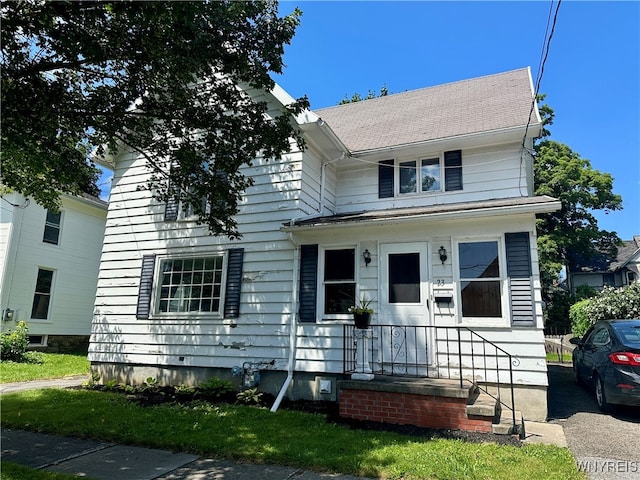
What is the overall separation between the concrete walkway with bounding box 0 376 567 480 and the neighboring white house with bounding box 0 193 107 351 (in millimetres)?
9911

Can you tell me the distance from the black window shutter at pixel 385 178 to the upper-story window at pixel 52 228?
41.0 ft

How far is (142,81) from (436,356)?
6681 millimetres

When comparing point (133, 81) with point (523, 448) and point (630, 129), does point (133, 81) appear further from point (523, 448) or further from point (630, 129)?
point (630, 129)

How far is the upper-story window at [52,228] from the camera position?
1492 centimetres

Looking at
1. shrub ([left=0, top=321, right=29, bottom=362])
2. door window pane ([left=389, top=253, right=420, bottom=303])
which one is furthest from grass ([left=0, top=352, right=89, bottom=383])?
door window pane ([left=389, top=253, right=420, bottom=303])

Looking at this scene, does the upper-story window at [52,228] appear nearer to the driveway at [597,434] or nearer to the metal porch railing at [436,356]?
the metal porch railing at [436,356]

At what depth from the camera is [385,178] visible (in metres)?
9.61

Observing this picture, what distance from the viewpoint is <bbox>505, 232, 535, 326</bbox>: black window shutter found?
21.7ft

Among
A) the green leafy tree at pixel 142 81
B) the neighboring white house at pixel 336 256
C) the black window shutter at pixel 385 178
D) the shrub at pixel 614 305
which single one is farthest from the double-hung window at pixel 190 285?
the shrub at pixel 614 305

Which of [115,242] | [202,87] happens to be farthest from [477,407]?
[115,242]

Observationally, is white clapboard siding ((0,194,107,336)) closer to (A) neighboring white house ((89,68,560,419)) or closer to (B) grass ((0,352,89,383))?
(B) grass ((0,352,89,383))

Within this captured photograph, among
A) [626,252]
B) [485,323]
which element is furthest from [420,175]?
[626,252]

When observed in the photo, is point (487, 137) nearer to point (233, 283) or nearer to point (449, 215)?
point (449, 215)

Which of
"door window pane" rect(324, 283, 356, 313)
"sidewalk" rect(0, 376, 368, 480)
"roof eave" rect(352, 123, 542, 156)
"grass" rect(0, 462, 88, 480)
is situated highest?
"roof eave" rect(352, 123, 542, 156)
